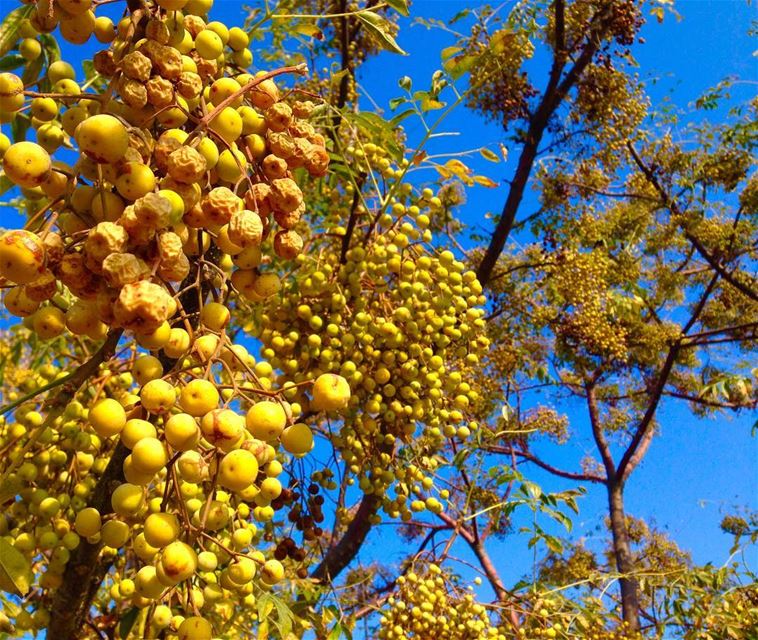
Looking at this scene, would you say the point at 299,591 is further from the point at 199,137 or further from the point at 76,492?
the point at 199,137

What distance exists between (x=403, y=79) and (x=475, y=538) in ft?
→ 13.9

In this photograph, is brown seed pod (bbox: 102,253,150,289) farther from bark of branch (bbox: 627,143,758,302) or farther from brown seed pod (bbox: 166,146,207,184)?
bark of branch (bbox: 627,143,758,302)

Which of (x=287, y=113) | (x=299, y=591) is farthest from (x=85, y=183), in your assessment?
(x=299, y=591)

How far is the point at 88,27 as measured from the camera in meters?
0.93

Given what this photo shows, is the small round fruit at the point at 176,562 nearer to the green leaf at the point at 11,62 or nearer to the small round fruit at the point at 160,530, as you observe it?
the small round fruit at the point at 160,530

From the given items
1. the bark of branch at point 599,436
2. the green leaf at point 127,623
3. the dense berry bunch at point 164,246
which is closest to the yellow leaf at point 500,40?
the dense berry bunch at point 164,246

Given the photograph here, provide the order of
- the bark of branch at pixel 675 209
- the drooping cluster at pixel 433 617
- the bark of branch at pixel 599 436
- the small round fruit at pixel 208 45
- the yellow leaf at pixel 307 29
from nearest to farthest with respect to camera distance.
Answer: the small round fruit at pixel 208 45
the yellow leaf at pixel 307 29
the drooping cluster at pixel 433 617
the bark of branch at pixel 675 209
the bark of branch at pixel 599 436

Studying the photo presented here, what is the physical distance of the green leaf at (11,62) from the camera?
122 centimetres

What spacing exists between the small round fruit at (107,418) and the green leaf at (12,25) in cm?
76

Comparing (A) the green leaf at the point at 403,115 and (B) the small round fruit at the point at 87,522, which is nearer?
(B) the small round fruit at the point at 87,522

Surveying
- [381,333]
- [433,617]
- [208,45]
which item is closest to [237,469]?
[208,45]

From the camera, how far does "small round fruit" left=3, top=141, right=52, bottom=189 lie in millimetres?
790

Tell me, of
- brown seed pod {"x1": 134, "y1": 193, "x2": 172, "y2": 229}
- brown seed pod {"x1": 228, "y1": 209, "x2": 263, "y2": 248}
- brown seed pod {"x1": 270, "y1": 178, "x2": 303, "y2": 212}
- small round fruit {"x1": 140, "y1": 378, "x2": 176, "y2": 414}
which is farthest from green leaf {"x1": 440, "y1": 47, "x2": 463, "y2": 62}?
small round fruit {"x1": 140, "y1": 378, "x2": 176, "y2": 414}

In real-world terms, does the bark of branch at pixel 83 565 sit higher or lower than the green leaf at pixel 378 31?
lower
